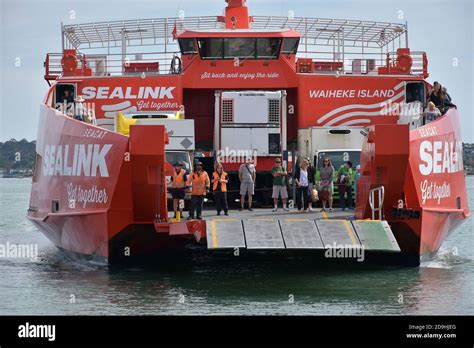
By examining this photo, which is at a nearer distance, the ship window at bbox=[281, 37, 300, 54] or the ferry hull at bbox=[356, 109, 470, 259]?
the ferry hull at bbox=[356, 109, 470, 259]

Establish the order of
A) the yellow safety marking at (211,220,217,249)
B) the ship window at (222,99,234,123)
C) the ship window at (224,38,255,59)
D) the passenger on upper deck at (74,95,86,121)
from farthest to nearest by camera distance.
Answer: the ship window at (224,38,255,59)
the ship window at (222,99,234,123)
the passenger on upper deck at (74,95,86,121)
the yellow safety marking at (211,220,217,249)

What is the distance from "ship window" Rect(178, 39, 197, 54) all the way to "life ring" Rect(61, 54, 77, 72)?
9.41 feet

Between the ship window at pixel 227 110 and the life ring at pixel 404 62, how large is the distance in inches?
212

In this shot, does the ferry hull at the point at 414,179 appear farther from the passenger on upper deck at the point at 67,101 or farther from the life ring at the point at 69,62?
the life ring at the point at 69,62

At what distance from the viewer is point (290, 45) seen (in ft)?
87.0

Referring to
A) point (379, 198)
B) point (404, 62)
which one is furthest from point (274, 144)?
point (379, 198)

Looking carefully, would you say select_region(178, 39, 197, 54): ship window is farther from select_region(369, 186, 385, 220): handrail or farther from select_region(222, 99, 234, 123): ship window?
select_region(369, 186, 385, 220): handrail

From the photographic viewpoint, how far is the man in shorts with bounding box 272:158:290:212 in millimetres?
22062

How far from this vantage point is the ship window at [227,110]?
2431 centimetres

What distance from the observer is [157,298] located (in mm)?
17594

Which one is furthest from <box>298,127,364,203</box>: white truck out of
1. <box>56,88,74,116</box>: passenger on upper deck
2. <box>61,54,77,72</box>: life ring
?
<box>61,54,77,72</box>: life ring

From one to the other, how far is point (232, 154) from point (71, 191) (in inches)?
185

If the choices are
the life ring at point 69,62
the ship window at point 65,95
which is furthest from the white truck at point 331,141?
the life ring at point 69,62

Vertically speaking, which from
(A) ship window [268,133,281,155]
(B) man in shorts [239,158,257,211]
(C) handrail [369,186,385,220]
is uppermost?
(A) ship window [268,133,281,155]
